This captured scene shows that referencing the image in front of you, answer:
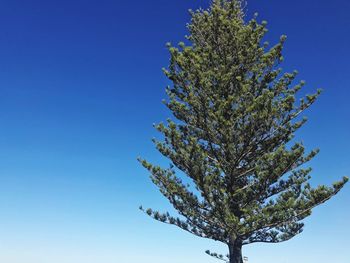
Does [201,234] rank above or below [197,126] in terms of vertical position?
below

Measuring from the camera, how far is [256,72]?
1678cm

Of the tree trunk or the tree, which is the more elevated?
the tree

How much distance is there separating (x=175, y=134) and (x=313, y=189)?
5.64m

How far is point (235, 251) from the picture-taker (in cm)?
1491

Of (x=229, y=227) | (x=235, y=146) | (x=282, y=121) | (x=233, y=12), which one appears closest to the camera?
(x=229, y=227)

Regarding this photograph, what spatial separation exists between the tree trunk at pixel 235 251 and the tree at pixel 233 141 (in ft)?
0.12

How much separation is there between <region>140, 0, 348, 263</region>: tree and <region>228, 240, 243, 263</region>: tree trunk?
4cm

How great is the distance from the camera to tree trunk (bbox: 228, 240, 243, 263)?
48.5 ft

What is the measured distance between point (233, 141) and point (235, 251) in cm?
412

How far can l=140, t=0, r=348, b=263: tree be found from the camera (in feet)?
48.2

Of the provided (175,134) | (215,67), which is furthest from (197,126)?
(215,67)

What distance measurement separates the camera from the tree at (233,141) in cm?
1468

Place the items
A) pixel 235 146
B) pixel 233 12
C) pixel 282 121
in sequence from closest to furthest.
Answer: pixel 235 146
pixel 282 121
pixel 233 12

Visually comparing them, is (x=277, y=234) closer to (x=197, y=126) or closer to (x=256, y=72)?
(x=197, y=126)
